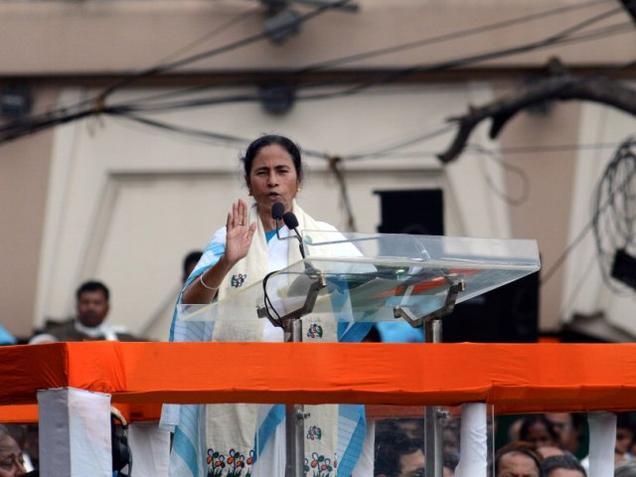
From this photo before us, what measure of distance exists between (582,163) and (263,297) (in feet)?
28.9

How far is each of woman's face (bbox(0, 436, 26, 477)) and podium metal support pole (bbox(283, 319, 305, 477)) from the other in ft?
4.09

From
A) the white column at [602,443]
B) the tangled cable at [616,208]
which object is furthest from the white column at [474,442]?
the tangled cable at [616,208]

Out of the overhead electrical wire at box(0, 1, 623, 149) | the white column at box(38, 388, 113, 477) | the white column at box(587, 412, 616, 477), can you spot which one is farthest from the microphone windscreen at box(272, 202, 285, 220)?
the overhead electrical wire at box(0, 1, 623, 149)

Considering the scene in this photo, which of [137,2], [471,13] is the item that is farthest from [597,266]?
[137,2]

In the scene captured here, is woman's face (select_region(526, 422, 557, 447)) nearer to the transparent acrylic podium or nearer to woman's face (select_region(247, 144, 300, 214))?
woman's face (select_region(247, 144, 300, 214))

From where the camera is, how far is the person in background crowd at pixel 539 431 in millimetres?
9242

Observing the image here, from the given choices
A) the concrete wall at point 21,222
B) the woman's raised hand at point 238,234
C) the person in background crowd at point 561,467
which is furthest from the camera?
the concrete wall at point 21,222

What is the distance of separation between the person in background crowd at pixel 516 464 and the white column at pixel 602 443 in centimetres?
99

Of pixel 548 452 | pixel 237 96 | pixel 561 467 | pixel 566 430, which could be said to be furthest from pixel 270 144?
pixel 237 96

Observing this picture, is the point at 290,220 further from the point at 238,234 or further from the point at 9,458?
the point at 9,458

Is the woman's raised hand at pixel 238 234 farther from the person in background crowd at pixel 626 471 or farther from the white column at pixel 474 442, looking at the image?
the person in background crowd at pixel 626 471

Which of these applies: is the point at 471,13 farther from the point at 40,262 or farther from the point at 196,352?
the point at 196,352

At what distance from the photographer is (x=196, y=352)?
4.41 m

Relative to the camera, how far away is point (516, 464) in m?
6.38
